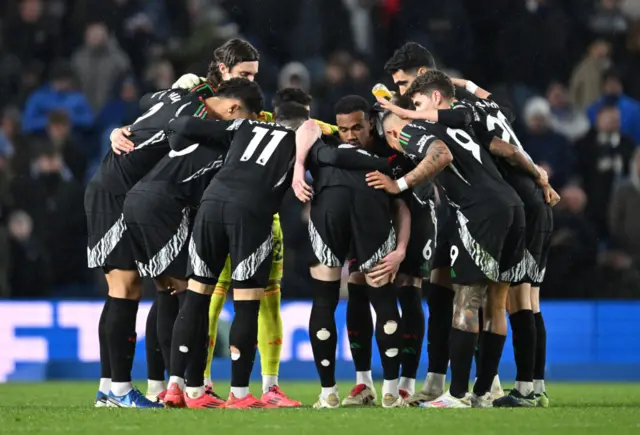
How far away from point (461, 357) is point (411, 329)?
84 cm

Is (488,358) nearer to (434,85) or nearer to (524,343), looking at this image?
(524,343)

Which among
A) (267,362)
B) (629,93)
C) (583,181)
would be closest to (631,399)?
(267,362)

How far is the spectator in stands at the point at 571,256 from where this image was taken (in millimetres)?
14266

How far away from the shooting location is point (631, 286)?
14.5 m

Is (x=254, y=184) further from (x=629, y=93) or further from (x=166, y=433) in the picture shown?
(x=629, y=93)

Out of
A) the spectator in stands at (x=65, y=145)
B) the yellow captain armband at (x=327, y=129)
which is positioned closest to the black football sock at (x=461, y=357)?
the yellow captain armband at (x=327, y=129)

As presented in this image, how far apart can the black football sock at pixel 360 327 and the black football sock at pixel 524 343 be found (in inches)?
38.6

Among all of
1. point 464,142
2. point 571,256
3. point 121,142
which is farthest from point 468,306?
point 571,256

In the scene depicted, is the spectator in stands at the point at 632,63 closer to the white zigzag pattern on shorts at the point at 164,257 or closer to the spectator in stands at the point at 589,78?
the spectator in stands at the point at 589,78

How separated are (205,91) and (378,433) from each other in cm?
328

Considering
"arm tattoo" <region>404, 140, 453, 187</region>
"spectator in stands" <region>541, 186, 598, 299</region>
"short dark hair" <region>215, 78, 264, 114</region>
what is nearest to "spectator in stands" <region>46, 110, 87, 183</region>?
"spectator in stands" <region>541, 186, 598, 299</region>

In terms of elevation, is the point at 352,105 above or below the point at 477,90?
below

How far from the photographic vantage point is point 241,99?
27.5 ft

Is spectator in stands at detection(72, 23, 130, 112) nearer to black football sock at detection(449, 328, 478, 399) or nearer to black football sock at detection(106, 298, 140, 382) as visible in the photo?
black football sock at detection(106, 298, 140, 382)
